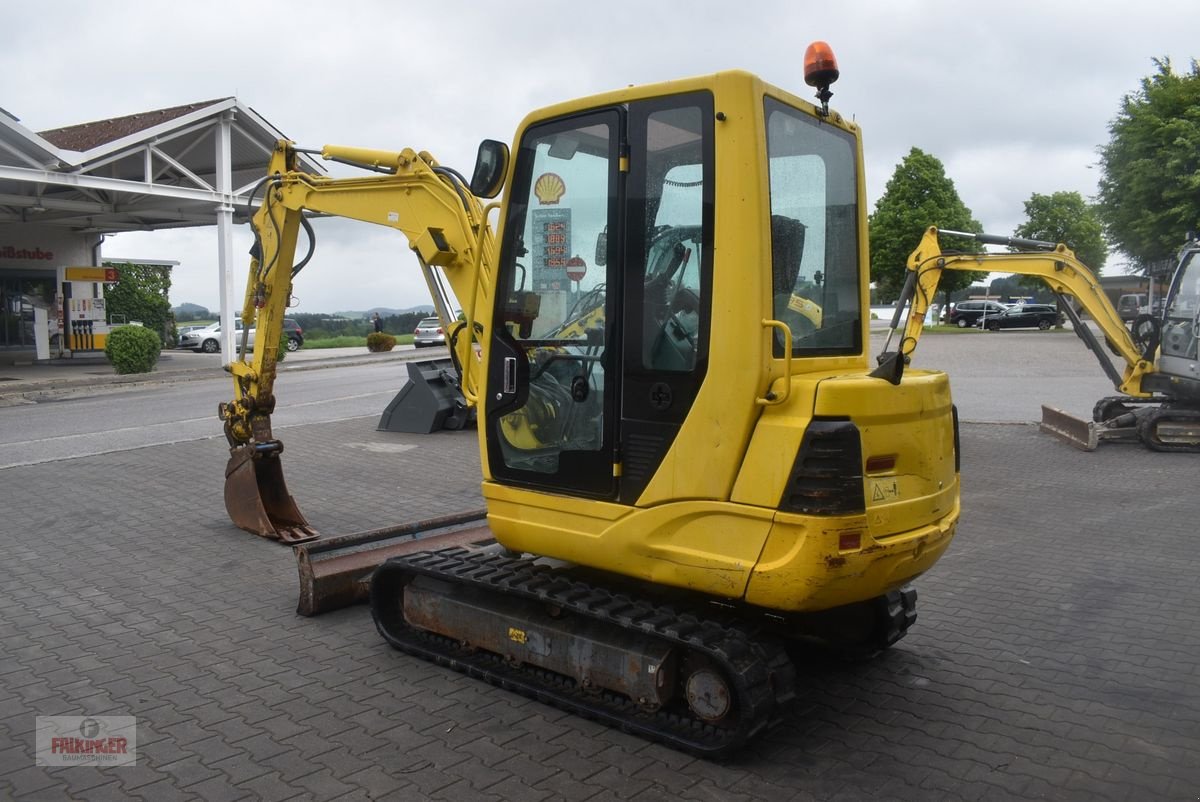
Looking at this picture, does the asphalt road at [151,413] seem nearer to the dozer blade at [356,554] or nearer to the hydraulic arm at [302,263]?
the hydraulic arm at [302,263]

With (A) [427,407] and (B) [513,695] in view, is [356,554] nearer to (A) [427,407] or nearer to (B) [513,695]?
(B) [513,695]

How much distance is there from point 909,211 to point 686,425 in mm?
46479

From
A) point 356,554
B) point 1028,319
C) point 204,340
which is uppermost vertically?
point 1028,319

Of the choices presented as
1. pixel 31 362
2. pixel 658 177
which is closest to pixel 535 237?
pixel 658 177

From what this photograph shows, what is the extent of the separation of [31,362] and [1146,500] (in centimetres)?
2768

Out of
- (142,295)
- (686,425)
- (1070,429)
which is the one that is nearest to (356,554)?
(686,425)

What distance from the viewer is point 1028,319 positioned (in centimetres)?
4872

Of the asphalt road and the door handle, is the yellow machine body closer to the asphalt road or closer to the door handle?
the door handle

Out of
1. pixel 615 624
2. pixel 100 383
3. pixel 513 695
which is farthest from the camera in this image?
pixel 100 383

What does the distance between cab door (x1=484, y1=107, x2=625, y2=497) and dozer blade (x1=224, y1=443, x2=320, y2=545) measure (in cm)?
341

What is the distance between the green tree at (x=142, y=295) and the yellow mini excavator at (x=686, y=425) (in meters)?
32.5

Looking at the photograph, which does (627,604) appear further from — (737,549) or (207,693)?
(207,693)

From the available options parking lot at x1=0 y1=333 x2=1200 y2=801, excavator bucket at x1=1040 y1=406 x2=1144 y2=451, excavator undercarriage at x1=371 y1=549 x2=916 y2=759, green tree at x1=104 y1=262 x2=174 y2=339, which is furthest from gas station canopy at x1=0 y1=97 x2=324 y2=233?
excavator undercarriage at x1=371 y1=549 x2=916 y2=759

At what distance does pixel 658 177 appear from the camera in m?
4.12
